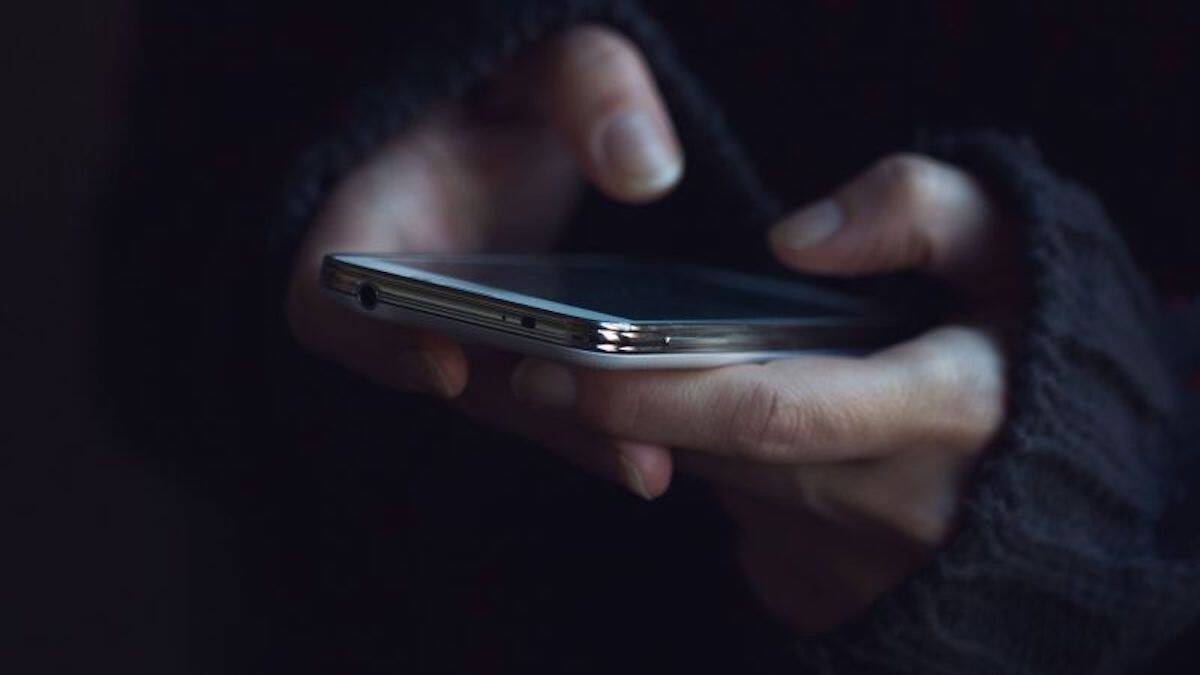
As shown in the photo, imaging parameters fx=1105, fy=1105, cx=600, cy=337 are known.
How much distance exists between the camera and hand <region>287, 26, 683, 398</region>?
1.61 ft

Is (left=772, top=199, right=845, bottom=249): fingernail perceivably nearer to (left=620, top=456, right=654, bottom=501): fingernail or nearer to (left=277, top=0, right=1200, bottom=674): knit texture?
(left=277, top=0, right=1200, bottom=674): knit texture

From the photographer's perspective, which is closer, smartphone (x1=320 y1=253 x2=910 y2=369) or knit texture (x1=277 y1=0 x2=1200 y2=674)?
smartphone (x1=320 y1=253 x2=910 y2=369)

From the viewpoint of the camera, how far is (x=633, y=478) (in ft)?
1.48

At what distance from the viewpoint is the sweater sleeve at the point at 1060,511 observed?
1.60 feet

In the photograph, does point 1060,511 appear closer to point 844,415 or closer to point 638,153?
point 844,415

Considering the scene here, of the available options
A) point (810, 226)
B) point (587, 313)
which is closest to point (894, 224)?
point (810, 226)

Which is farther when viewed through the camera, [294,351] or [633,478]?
[294,351]

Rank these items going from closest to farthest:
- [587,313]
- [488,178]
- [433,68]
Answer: [587,313] < [433,68] < [488,178]

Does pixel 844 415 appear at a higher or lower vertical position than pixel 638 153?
lower

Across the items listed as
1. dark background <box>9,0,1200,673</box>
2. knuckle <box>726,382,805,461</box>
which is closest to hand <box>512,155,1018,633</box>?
knuckle <box>726,382,805,461</box>

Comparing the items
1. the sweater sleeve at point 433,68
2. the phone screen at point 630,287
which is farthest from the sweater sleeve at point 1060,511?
the sweater sleeve at point 433,68

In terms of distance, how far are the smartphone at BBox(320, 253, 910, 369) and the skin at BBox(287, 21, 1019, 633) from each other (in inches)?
0.9

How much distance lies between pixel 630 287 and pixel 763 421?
10 centimetres

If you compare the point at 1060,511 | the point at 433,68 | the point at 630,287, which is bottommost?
the point at 1060,511
